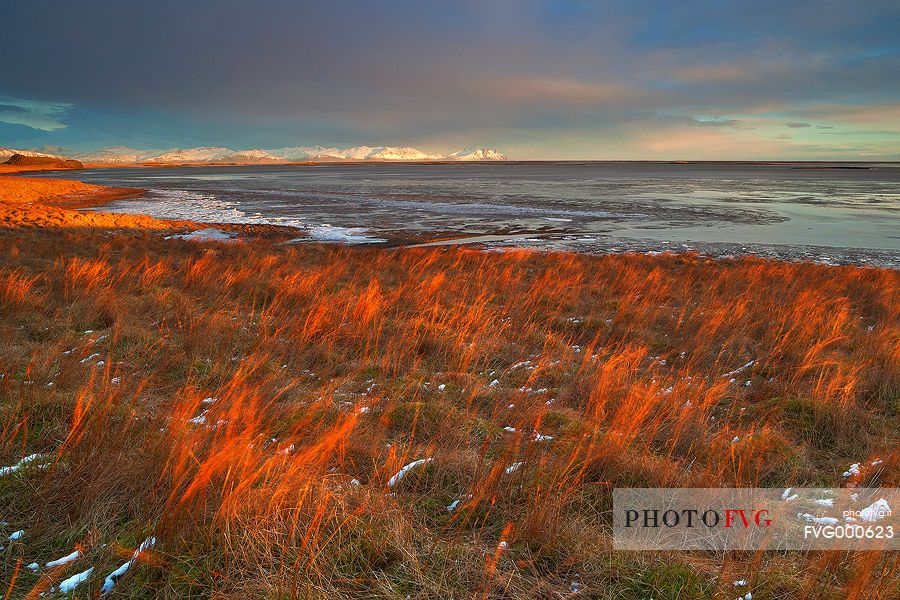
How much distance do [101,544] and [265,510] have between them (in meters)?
0.84

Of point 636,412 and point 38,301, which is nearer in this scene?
point 636,412

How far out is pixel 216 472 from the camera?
3059mm

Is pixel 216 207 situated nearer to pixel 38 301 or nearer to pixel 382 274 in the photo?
pixel 382 274

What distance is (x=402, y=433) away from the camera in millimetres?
4262

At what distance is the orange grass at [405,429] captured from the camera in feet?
8.57

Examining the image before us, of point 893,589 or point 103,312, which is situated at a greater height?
point 103,312

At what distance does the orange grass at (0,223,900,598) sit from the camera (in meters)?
2.61

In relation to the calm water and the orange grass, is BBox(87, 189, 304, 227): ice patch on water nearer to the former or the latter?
the calm water

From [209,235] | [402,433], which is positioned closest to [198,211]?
[209,235]

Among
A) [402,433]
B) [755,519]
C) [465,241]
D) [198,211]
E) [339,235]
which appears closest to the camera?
[755,519]

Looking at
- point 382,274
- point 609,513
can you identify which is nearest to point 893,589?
point 609,513

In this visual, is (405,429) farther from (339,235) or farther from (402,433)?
(339,235)

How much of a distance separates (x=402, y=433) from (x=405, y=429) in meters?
0.22

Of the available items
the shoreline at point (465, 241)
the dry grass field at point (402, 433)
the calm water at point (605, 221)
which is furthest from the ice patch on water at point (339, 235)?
the dry grass field at point (402, 433)
